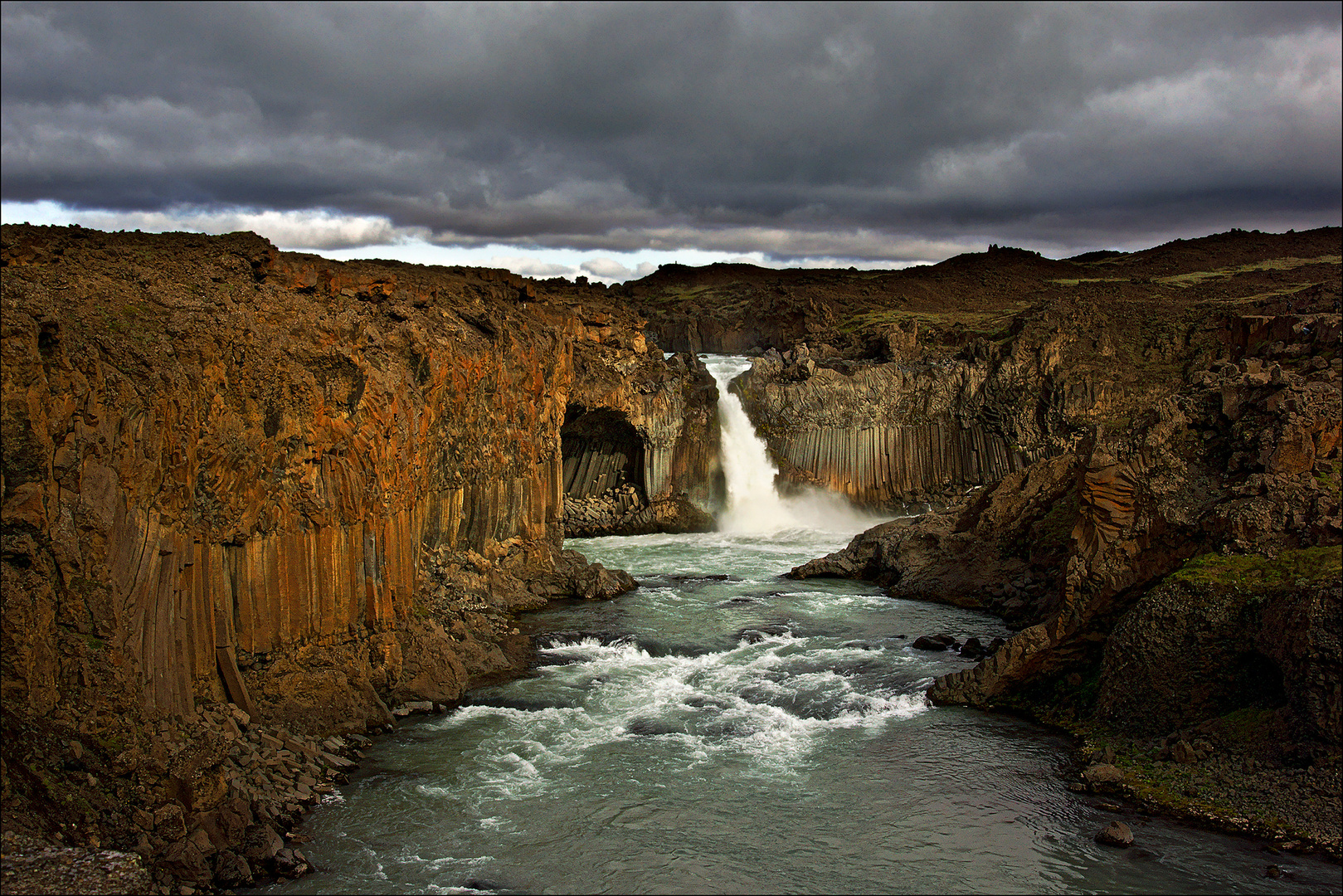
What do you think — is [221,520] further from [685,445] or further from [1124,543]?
[685,445]

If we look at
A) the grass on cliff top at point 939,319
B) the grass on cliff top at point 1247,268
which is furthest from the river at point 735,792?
the grass on cliff top at point 1247,268

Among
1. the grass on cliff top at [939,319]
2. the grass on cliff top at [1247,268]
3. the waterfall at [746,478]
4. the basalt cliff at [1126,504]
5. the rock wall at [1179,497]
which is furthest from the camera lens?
the grass on cliff top at [1247,268]

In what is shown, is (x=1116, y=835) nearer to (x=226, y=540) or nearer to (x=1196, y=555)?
(x=1196, y=555)

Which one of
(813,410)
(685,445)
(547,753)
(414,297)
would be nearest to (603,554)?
(685,445)

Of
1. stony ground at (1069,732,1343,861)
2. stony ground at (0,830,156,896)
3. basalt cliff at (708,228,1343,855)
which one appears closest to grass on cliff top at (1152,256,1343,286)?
basalt cliff at (708,228,1343,855)

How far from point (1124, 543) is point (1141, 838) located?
6.62 meters

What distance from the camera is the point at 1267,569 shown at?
→ 17250 mm

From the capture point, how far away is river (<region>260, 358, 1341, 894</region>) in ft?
45.5

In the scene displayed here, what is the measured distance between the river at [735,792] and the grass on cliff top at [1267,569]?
388cm

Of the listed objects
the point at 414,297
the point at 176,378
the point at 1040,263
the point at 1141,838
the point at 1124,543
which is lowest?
the point at 1141,838

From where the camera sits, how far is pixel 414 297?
3225 cm

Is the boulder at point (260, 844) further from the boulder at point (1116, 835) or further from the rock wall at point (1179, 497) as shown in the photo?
the rock wall at point (1179, 497)

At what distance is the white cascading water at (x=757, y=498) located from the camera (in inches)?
1934

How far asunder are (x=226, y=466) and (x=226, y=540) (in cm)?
122
